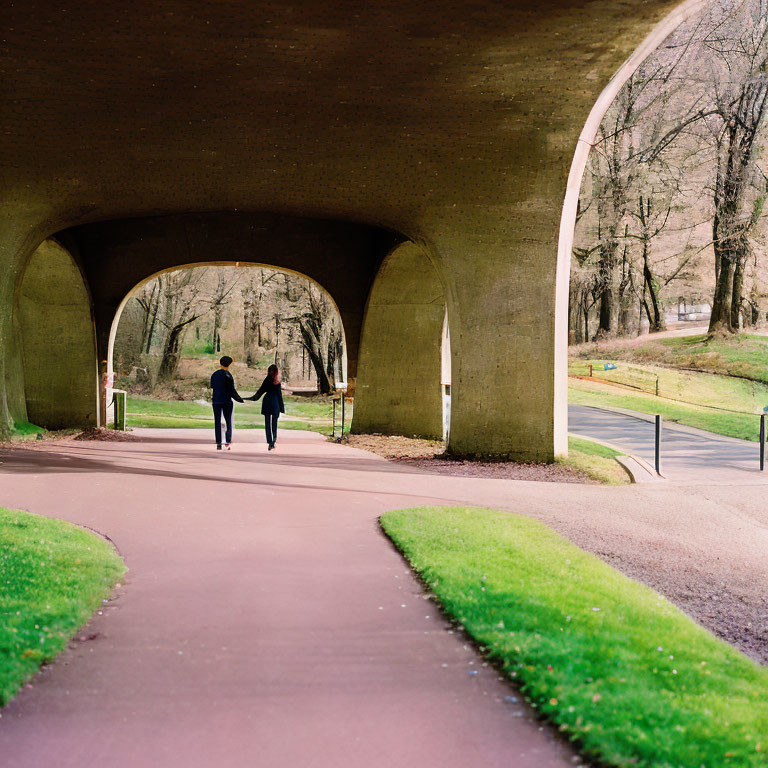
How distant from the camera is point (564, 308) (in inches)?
457

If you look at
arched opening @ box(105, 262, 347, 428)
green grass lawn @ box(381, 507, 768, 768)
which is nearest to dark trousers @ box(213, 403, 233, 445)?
green grass lawn @ box(381, 507, 768, 768)

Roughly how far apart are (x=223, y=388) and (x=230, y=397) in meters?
0.21

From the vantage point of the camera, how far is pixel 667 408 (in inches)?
998

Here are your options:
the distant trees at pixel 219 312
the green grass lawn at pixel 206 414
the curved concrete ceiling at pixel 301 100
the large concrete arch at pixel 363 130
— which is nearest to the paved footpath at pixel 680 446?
the large concrete arch at pixel 363 130

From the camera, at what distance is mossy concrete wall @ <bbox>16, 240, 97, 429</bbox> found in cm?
1822

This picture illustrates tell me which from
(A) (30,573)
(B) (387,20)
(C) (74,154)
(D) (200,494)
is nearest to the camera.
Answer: (A) (30,573)

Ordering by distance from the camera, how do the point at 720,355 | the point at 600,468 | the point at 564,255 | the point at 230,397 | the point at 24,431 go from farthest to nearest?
the point at 720,355, the point at 24,431, the point at 230,397, the point at 564,255, the point at 600,468

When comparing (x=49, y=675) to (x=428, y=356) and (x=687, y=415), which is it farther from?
(x=687, y=415)

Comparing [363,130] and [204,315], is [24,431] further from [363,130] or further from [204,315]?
[204,315]

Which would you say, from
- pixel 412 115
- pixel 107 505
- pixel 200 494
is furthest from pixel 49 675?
pixel 412 115

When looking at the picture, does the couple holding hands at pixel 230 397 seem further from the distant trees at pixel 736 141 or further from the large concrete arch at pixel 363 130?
the distant trees at pixel 736 141

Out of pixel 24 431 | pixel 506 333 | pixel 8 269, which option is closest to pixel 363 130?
pixel 506 333

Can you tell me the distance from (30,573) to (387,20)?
659cm

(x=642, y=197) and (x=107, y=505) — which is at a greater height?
(x=642, y=197)
